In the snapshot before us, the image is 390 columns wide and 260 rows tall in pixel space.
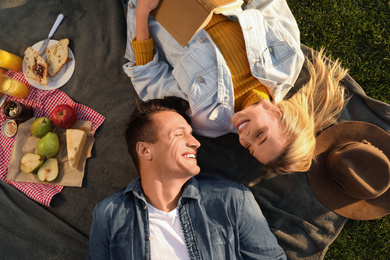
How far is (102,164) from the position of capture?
3.18 meters

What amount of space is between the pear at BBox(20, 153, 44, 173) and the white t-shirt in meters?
1.32

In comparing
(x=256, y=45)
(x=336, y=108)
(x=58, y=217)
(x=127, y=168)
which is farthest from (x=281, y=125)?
(x=58, y=217)

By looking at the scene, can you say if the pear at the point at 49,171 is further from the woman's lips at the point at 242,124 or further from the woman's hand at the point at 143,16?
the woman's lips at the point at 242,124

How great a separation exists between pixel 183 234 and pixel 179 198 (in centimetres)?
31

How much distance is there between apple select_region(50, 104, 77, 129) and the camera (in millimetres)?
3023

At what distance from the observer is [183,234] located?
2.56 m

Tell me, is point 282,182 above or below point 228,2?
below

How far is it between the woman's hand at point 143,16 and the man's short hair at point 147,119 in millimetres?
597

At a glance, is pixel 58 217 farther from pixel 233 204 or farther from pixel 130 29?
pixel 130 29

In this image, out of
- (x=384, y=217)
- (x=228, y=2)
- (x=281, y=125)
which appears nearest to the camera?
(x=228, y=2)

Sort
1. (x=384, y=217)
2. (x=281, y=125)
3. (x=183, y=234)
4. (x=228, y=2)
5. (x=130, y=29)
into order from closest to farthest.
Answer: (x=228, y=2) → (x=281, y=125) → (x=183, y=234) → (x=130, y=29) → (x=384, y=217)

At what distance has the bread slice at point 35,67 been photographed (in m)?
3.07

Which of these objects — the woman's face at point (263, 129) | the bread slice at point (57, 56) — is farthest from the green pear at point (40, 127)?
the woman's face at point (263, 129)

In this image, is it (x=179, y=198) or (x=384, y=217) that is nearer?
(x=179, y=198)
